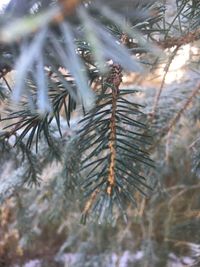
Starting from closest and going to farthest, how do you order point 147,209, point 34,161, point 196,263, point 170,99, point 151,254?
1. point 34,161
2. point 196,263
3. point 170,99
4. point 151,254
5. point 147,209

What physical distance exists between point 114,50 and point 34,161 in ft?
1.27

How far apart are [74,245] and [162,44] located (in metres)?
1.09

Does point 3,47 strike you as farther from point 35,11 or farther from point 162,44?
point 162,44

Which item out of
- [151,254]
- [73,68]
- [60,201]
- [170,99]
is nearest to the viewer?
[73,68]

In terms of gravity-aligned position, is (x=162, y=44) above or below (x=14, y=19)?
above

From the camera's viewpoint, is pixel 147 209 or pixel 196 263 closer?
pixel 196 263

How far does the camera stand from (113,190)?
1.07 feet

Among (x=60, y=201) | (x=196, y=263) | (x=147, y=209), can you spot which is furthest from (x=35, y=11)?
(x=147, y=209)

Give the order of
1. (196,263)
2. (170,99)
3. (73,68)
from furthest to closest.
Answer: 1. (170,99)
2. (196,263)
3. (73,68)

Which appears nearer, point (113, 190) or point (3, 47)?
point (3, 47)

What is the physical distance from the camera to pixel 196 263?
63 centimetres

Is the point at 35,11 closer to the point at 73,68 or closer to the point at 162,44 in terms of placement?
the point at 73,68

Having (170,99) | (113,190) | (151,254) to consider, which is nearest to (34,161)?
(113,190)

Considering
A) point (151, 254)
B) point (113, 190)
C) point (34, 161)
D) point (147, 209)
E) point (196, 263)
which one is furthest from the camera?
point (147, 209)
